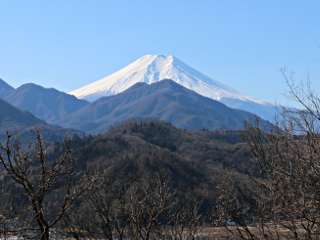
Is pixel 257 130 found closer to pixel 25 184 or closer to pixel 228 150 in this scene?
pixel 25 184

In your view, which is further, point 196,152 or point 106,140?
point 196,152

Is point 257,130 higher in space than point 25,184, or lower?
higher

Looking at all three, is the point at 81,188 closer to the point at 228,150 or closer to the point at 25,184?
the point at 25,184

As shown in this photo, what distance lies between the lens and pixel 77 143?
→ 5128 inches

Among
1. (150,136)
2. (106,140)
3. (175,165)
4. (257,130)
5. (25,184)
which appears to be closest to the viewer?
(25,184)

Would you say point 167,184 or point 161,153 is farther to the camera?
point 161,153

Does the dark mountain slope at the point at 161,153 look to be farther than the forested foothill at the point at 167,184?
Yes

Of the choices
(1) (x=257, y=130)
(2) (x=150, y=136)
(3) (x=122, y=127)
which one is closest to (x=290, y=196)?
(1) (x=257, y=130)

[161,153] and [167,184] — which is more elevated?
[167,184]

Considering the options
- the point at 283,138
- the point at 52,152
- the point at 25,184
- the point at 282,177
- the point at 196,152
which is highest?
the point at 283,138

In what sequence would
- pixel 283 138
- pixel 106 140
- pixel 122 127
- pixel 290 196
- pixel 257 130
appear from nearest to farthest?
pixel 290 196
pixel 283 138
pixel 257 130
pixel 106 140
pixel 122 127

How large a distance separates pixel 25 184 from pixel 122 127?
15583 cm

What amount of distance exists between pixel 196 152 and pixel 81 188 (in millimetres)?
128654

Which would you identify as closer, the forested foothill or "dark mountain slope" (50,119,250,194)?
the forested foothill
